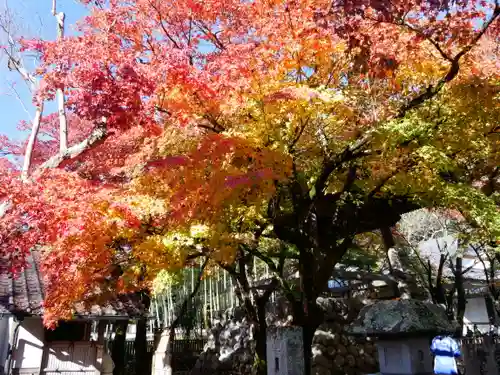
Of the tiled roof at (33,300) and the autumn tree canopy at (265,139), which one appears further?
the tiled roof at (33,300)

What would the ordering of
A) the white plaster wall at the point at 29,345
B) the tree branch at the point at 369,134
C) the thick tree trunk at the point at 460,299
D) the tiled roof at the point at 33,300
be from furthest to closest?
→ 1. the thick tree trunk at the point at 460,299
2. the white plaster wall at the point at 29,345
3. the tiled roof at the point at 33,300
4. the tree branch at the point at 369,134

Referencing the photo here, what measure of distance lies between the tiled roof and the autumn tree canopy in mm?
1430

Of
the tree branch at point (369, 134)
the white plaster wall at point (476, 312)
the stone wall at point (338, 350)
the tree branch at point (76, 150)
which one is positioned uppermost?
the tree branch at point (369, 134)

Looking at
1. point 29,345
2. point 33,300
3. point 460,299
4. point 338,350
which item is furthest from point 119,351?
point 460,299

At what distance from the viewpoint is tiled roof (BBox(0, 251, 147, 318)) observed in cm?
1184

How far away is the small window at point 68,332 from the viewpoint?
496 inches

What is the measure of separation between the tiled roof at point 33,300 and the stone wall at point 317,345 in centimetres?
677

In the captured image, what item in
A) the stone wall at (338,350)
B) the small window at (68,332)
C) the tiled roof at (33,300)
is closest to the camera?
the tiled roof at (33,300)

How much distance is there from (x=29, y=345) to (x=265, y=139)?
9767mm

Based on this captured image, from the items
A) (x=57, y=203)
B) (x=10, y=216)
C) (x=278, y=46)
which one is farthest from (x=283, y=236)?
(x=10, y=216)

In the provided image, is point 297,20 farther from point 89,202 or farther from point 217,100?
point 89,202

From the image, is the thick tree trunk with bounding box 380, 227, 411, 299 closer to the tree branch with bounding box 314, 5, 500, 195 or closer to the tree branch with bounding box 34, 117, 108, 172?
the tree branch with bounding box 314, 5, 500, 195

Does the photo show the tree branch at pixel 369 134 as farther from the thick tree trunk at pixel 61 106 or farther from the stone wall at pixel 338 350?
the stone wall at pixel 338 350

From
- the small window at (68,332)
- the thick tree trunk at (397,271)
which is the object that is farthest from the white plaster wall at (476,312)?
the small window at (68,332)
